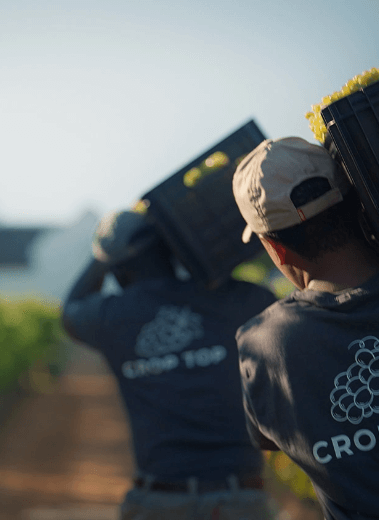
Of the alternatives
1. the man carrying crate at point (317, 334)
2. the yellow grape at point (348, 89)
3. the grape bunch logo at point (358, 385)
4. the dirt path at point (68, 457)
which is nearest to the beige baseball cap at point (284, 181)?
the man carrying crate at point (317, 334)

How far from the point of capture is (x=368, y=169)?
49.2 inches

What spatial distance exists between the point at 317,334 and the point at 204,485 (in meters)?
1.20

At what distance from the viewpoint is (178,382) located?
2.23 m

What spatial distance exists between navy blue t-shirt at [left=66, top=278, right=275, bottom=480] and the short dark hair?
1.00m

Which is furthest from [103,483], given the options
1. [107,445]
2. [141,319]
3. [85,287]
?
[141,319]

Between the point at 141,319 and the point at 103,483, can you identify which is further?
the point at 103,483

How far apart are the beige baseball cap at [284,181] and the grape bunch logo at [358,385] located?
35 centimetres

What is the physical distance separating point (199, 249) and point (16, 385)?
7010 millimetres

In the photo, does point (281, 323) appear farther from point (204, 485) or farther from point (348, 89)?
point (204, 485)

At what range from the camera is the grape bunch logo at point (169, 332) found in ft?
7.41

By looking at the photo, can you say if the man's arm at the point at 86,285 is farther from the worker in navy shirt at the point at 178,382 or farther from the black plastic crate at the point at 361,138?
the black plastic crate at the point at 361,138

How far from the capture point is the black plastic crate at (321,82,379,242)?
1239 millimetres

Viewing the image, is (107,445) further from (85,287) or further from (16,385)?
(85,287)

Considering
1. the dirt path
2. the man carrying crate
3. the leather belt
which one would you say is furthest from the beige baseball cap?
the dirt path
